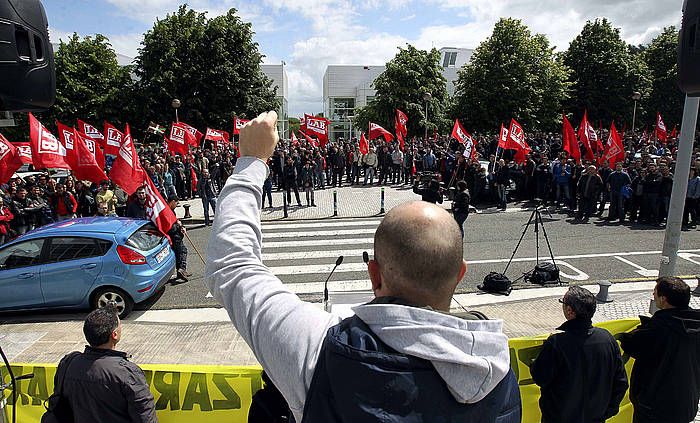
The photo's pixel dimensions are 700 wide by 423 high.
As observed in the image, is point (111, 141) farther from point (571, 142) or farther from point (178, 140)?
point (571, 142)

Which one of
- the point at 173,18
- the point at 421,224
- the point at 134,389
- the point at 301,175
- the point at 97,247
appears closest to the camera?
the point at 421,224

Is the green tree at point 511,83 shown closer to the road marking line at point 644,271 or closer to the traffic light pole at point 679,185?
the road marking line at point 644,271

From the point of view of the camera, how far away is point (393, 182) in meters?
24.7

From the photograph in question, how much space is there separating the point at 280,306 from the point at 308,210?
17407 millimetres

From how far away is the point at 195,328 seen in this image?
8266 millimetres

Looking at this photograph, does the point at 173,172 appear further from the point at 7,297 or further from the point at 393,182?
the point at 7,297

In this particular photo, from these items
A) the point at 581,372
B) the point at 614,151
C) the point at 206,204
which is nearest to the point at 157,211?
the point at 206,204

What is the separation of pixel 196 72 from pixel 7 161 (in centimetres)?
2787

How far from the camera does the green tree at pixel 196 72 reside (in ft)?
123

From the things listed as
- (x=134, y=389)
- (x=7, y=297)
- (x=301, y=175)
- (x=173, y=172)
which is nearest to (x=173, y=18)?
(x=173, y=172)

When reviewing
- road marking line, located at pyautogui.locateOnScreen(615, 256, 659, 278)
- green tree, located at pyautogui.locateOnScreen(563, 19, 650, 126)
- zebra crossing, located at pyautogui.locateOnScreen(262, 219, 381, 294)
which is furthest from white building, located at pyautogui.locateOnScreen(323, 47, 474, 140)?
road marking line, located at pyautogui.locateOnScreen(615, 256, 659, 278)

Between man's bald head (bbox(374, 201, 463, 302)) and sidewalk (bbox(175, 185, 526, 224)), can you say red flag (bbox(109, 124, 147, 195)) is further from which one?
man's bald head (bbox(374, 201, 463, 302))

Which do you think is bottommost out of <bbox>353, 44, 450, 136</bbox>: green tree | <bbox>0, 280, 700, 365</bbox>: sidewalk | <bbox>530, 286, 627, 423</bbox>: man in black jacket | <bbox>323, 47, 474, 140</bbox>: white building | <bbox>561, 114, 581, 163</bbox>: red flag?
<bbox>0, 280, 700, 365</bbox>: sidewalk

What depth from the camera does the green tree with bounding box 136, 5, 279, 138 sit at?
3741cm
